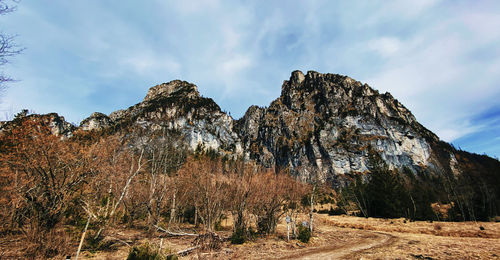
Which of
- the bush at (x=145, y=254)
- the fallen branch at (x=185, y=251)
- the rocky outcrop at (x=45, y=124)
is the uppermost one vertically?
the rocky outcrop at (x=45, y=124)

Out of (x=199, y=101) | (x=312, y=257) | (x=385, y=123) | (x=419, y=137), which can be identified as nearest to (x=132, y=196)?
(x=312, y=257)

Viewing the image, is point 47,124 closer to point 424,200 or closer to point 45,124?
point 45,124

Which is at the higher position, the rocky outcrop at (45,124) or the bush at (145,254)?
the rocky outcrop at (45,124)

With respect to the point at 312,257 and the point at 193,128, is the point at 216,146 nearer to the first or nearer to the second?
the point at 193,128

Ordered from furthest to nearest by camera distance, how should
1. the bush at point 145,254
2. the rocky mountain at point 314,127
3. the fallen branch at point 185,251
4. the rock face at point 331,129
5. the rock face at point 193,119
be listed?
the rock face at point 193,119 → the rock face at point 331,129 → the rocky mountain at point 314,127 → the fallen branch at point 185,251 → the bush at point 145,254

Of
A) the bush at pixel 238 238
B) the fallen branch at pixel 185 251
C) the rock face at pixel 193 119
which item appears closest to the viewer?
the fallen branch at pixel 185 251

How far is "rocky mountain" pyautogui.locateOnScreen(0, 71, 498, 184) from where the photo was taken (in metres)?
107

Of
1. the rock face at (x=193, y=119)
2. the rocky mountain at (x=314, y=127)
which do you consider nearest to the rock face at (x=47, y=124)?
the rocky mountain at (x=314, y=127)

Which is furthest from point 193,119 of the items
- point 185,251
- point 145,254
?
point 145,254

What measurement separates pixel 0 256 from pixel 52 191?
2731 millimetres

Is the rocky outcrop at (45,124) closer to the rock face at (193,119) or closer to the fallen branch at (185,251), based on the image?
the fallen branch at (185,251)

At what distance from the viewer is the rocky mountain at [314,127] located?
107188 mm

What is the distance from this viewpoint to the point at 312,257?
10547mm

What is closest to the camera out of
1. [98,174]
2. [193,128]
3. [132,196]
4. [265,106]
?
[98,174]
